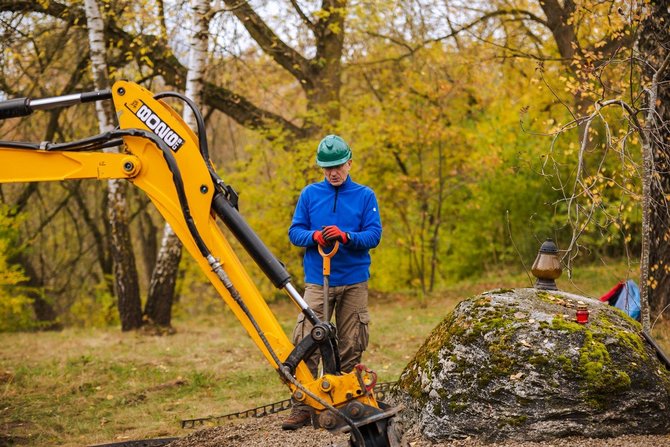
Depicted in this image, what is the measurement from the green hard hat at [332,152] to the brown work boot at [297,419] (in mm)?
1680

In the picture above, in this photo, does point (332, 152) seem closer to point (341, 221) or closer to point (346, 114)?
point (341, 221)

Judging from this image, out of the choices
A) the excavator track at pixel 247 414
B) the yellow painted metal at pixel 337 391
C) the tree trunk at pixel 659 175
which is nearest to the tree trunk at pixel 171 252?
the excavator track at pixel 247 414

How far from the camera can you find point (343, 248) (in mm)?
5543

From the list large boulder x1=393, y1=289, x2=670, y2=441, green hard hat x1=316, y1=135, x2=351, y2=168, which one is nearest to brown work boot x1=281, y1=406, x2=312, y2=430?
large boulder x1=393, y1=289, x2=670, y2=441

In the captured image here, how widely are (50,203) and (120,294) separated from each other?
8154 mm

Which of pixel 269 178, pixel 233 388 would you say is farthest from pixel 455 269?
pixel 233 388

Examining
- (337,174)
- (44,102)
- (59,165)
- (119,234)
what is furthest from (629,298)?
(119,234)

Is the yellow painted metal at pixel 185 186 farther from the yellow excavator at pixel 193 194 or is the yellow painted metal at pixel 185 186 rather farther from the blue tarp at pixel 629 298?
the blue tarp at pixel 629 298

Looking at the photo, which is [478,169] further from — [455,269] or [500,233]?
[455,269]

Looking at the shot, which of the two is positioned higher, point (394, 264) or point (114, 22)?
point (114, 22)

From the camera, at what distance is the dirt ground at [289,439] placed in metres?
4.61

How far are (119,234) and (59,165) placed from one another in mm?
7931

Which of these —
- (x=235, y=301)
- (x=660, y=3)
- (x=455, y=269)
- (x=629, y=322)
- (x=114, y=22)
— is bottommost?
(x=455, y=269)

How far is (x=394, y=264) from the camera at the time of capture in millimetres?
20125
